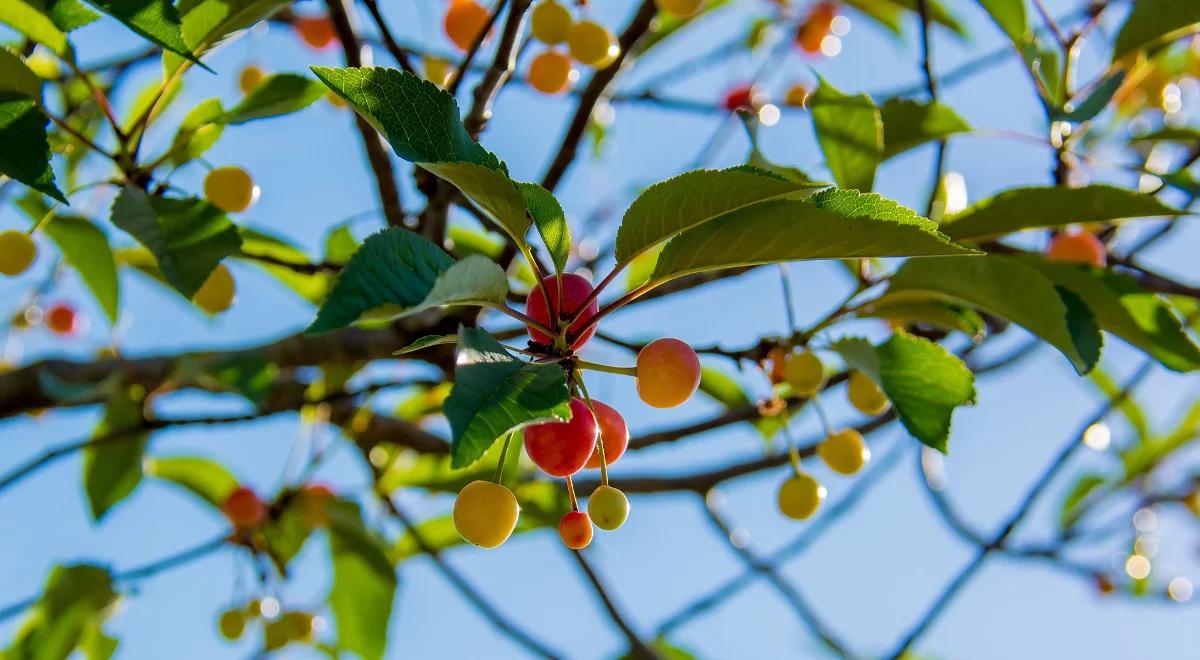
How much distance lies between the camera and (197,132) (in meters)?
1.55

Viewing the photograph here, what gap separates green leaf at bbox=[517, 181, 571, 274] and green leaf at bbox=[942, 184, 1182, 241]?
677 mm

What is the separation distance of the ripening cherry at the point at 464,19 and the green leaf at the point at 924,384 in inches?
41.5

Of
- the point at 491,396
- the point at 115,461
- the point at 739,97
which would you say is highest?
the point at 491,396

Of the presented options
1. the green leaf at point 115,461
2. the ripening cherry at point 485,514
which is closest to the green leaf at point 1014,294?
the ripening cherry at point 485,514

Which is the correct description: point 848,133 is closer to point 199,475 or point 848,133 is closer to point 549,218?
point 549,218

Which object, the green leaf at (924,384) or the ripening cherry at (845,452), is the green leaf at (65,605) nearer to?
the ripening cherry at (845,452)

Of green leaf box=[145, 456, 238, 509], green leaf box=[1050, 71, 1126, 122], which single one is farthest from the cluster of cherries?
green leaf box=[145, 456, 238, 509]

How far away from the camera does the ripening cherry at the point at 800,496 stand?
4.90ft

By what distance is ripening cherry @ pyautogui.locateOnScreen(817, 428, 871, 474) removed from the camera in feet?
4.87

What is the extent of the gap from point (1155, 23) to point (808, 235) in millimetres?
1107

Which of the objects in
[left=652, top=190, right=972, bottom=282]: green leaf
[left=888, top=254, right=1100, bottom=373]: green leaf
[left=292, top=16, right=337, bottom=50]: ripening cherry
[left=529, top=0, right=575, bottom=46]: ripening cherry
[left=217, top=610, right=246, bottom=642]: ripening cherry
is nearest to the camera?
[left=652, top=190, right=972, bottom=282]: green leaf

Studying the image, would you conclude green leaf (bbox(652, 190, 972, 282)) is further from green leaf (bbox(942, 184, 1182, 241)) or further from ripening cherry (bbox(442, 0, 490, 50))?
ripening cherry (bbox(442, 0, 490, 50))

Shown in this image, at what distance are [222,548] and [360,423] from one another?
418mm

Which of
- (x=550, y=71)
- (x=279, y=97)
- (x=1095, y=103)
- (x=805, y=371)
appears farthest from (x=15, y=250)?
(x=1095, y=103)
